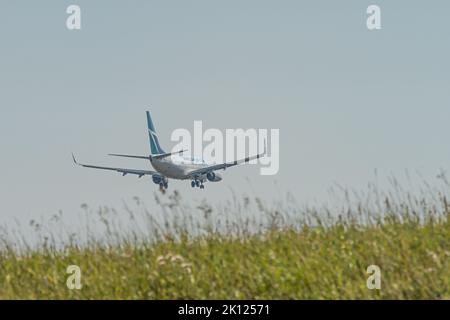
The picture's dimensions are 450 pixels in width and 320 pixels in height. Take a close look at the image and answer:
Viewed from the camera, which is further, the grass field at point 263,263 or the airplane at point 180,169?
the airplane at point 180,169

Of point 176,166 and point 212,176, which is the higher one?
point 176,166

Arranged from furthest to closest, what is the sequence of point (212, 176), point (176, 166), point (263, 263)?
1. point (176, 166)
2. point (212, 176)
3. point (263, 263)

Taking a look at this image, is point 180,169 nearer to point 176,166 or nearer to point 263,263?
point 176,166

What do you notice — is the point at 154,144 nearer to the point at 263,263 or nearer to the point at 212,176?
the point at 212,176

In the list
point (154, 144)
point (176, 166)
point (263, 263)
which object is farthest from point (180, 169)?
point (263, 263)

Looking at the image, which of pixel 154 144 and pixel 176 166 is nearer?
pixel 176 166

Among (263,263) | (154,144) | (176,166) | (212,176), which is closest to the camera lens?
(263,263)

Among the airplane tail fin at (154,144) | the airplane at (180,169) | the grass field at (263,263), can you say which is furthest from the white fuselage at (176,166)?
the grass field at (263,263)

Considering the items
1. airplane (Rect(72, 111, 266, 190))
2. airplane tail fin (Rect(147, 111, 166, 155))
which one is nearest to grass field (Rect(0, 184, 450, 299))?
airplane (Rect(72, 111, 266, 190))

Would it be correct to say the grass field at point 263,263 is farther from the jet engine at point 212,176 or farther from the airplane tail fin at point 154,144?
the airplane tail fin at point 154,144

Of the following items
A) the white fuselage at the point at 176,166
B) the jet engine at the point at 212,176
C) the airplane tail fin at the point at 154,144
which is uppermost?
the airplane tail fin at the point at 154,144

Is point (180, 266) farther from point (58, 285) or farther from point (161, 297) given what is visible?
point (58, 285)

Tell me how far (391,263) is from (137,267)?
3.48m

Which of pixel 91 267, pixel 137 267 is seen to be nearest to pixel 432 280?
pixel 137 267
